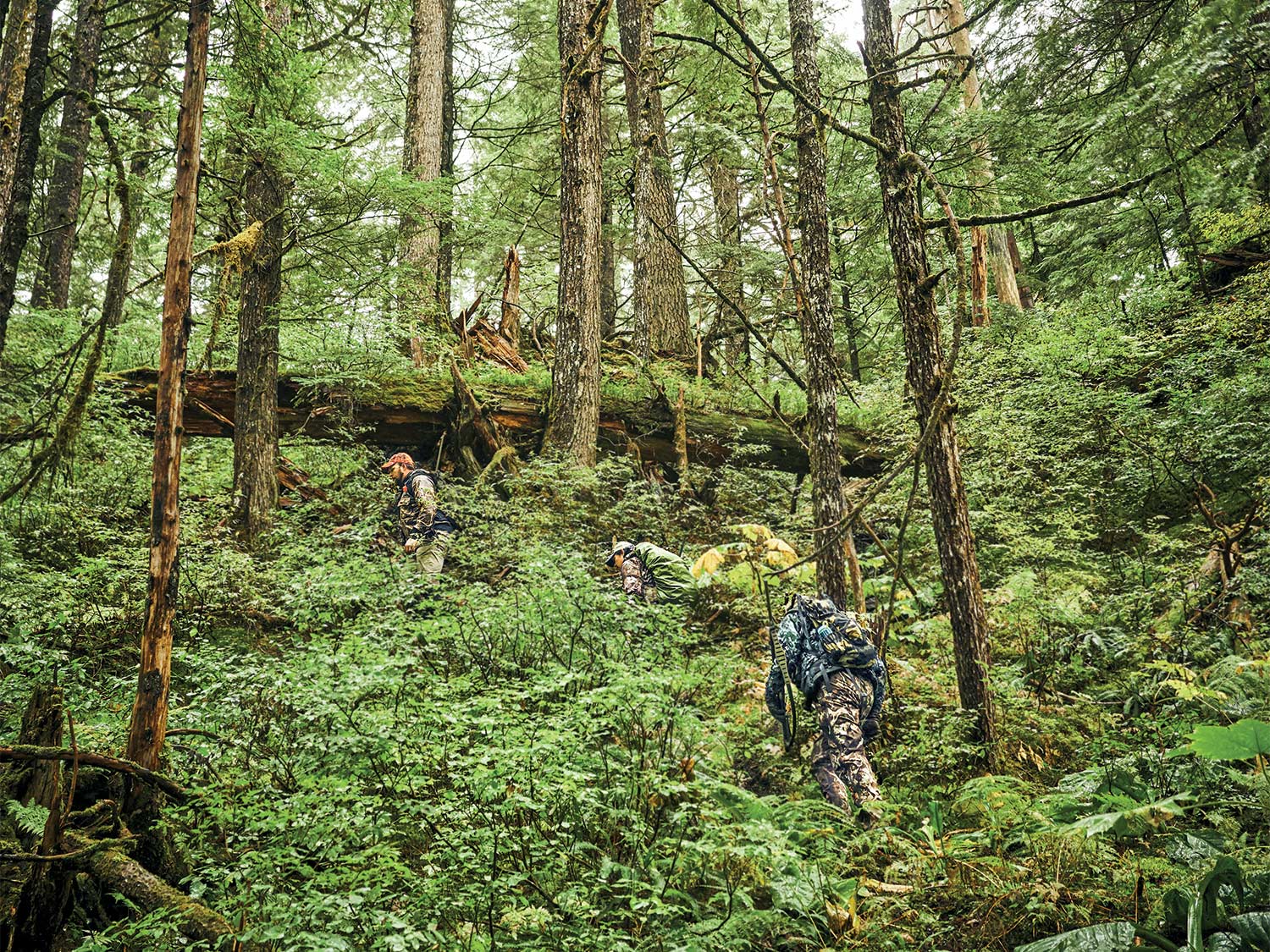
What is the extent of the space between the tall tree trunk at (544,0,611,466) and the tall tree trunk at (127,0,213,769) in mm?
6708

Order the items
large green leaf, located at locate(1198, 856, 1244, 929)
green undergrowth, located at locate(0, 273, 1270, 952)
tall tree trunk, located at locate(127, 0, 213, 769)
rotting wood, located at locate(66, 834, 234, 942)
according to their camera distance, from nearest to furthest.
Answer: large green leaf, located at locate(1198, 856, 1244, 929)
rotting wood, located at locate(66, 834, 234, 942)
green undergrowth, located at locate(0, 273, 1270, 952)
tall tree trunk, located at locate(127, 0, 213, 769)

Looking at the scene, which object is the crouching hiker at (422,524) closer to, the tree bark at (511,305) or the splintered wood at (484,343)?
the splintered wood at (484,343)

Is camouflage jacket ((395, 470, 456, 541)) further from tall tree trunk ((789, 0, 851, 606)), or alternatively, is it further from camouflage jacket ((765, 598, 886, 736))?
camouflage jacket ((765, 598, 886, 736))

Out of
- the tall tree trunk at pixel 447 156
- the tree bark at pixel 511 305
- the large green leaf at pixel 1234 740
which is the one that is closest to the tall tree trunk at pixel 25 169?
the tall tree trunk at pixel 447 156

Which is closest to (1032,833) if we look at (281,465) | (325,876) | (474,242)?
(325,876)

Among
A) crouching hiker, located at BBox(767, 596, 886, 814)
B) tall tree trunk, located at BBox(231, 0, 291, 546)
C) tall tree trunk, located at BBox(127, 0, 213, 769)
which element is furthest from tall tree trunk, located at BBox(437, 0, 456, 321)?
crouching hiker, located at BBox(767, 596, 886, 814)

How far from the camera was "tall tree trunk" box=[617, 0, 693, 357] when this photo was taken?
14227 mm

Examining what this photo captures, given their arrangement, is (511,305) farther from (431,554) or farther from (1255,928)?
(1255,928)

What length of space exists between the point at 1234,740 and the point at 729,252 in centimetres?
1313

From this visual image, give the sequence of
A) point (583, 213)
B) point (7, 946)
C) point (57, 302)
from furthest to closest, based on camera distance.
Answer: point (57, 302), point (583, 213), point (7, 946)

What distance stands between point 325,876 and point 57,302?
1421cm

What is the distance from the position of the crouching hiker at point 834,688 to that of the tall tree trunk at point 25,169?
776 centimetres

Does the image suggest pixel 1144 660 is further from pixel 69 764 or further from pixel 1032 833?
pixel 69 764

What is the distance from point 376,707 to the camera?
5.17 meters
